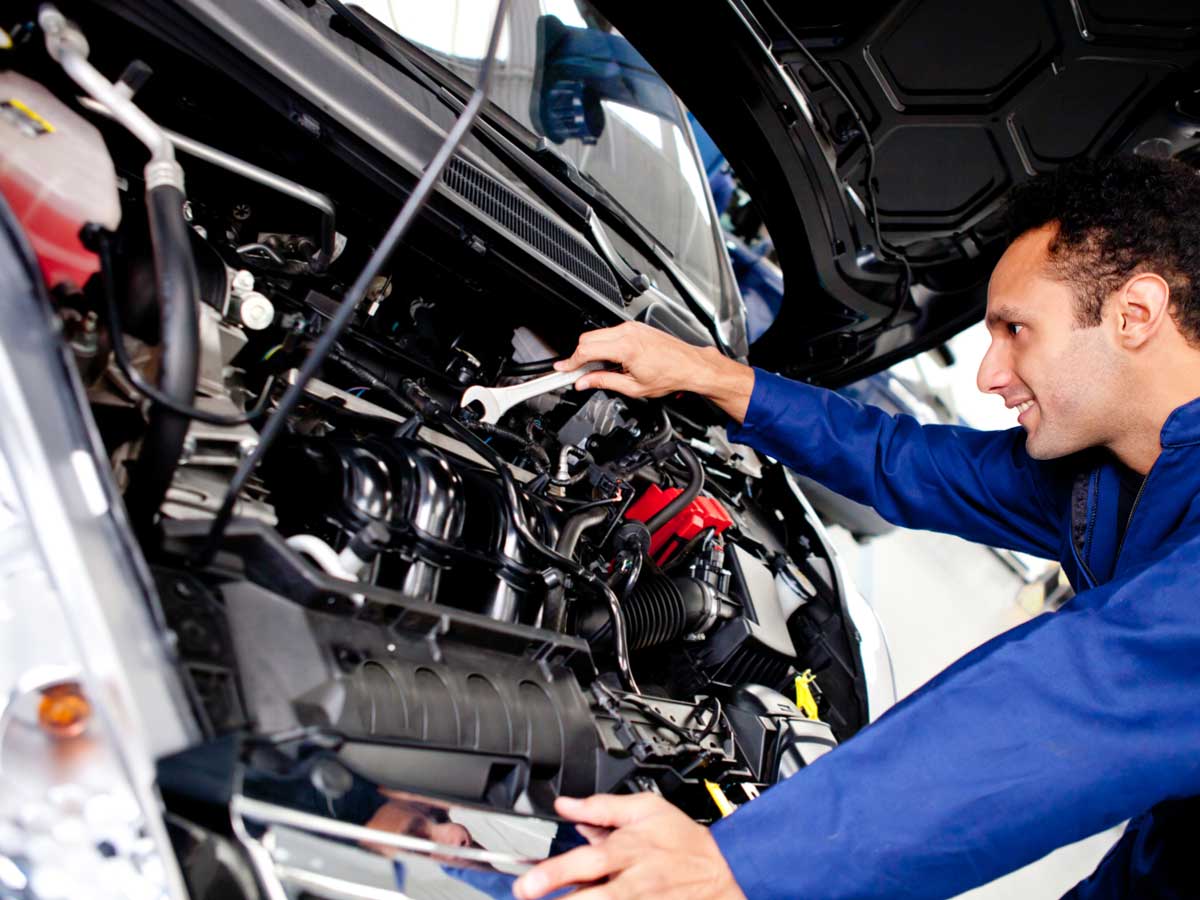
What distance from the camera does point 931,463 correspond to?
6.41 feet

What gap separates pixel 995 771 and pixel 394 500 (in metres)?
0.82

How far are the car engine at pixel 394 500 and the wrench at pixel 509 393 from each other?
0.11 ft

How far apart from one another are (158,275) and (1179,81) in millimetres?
2092

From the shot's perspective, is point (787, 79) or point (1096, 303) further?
point (787, 79)

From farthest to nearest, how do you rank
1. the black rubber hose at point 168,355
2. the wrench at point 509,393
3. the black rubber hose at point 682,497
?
the black rubber hose at point 682,497
the wrench at point 509,393
the black rubber hose at point 168,355

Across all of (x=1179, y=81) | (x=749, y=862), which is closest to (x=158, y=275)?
(x=749, y=862)

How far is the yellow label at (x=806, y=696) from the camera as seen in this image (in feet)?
6.35

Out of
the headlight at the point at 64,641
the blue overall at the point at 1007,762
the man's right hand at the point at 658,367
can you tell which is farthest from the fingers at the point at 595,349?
the headlight at the point at 64,641

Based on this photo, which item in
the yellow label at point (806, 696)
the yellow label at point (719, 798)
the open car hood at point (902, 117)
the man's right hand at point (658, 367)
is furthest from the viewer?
the yellow label at point (806, 696)

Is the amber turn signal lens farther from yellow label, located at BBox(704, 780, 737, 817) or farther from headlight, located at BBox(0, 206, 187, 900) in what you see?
yellow label, located at BBox(704, 780, 737, 817)

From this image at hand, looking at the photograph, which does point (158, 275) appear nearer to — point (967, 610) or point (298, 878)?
point (298, 878)

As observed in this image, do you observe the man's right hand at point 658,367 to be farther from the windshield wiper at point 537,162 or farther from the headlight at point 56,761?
the headlight at point 56,761

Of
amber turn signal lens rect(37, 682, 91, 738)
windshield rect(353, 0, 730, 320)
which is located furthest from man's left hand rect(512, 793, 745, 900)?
Result: windshield rect(353, 0, 730, 320)

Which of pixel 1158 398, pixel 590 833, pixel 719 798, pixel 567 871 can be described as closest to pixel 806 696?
pixel 719 798
